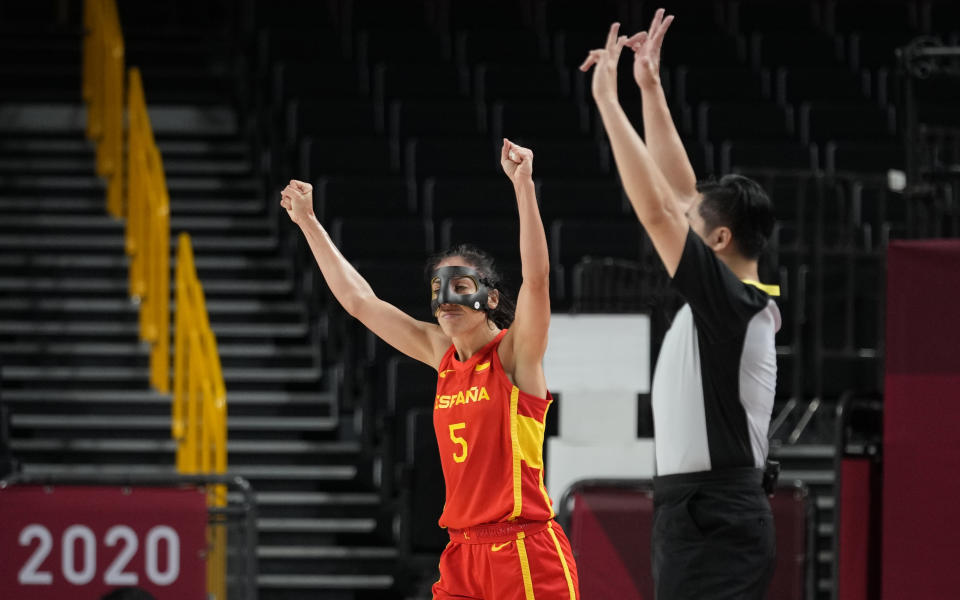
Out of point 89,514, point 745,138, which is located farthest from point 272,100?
point 89,514

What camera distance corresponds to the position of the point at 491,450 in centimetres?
402

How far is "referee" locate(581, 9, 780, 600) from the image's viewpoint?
3508mm

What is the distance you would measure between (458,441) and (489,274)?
0.51 metres

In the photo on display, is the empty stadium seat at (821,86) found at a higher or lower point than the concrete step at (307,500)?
higher

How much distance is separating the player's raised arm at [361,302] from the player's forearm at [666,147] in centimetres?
92

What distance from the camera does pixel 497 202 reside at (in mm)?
10406

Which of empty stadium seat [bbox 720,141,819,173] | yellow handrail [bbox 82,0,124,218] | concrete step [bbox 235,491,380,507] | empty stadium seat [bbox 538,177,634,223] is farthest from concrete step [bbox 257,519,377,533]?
empty stadium seat [bbox 720,141,819,173]

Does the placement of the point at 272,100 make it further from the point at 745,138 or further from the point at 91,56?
the point at 745,138

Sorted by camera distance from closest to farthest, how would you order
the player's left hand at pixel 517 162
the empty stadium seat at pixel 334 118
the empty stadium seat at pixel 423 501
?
1. the player's left hand at pixel 517 162
2. the empty stadium seat at pixel 423 501
3. the empty stadium seat at pixel 334 118

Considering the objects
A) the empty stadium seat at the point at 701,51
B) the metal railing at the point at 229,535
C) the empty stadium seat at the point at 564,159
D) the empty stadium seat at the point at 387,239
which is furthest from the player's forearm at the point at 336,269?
the empty stadium seat at the point at 701,51

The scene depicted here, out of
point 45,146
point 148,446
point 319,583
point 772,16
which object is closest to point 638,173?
point 319,583

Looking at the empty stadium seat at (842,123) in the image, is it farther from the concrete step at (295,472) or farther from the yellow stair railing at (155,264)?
the yellow stair railing at (155,264)

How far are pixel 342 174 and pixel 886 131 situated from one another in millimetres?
4259

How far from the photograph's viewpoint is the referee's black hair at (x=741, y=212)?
12.1 feet
